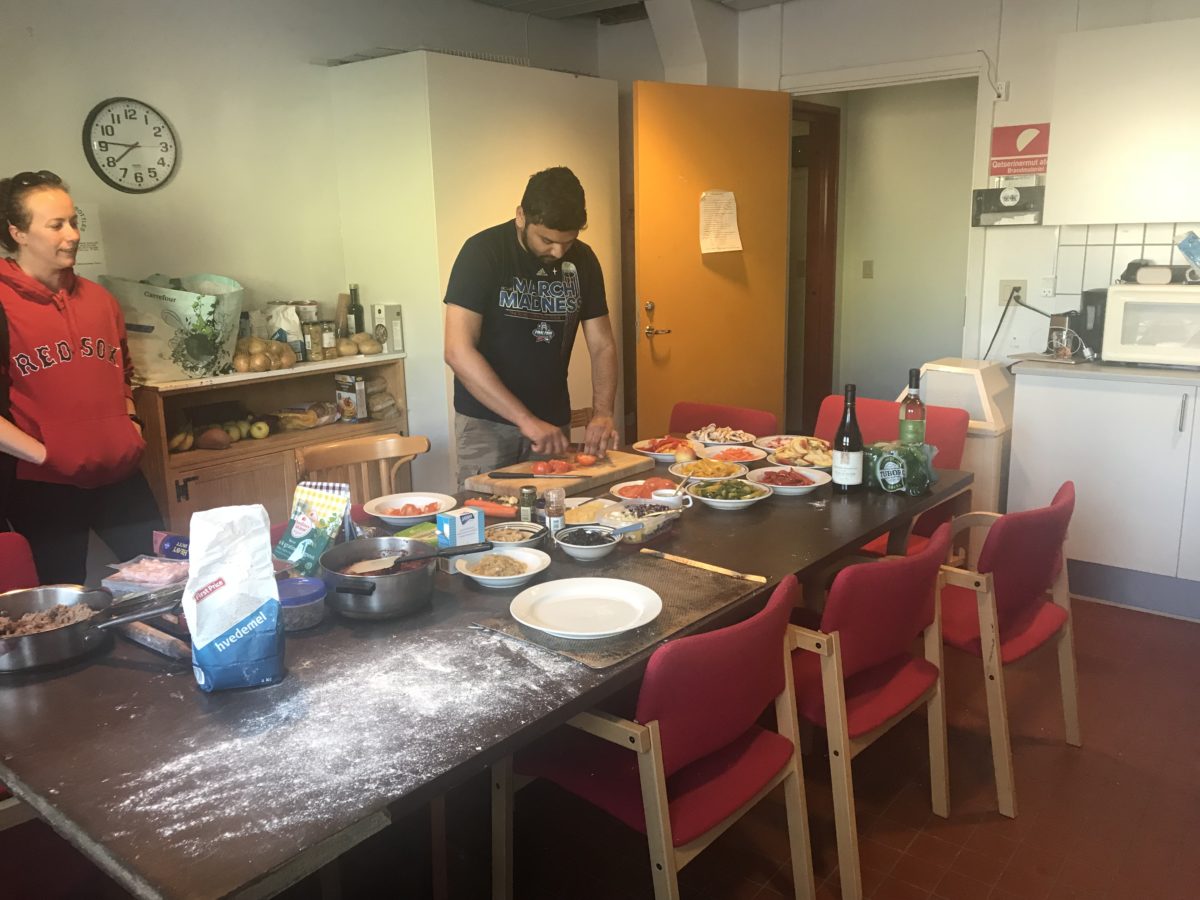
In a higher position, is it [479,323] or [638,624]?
[479,323]

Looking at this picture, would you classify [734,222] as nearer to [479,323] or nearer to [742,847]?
[479,323]

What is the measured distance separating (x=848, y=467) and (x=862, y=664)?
62 cm

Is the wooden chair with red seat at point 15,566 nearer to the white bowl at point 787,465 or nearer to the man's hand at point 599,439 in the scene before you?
the man's hand at point 599,439

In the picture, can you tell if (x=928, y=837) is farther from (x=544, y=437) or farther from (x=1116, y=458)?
(x=1116, y=458)

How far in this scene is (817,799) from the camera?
7.67 feet

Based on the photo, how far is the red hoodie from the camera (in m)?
2.54

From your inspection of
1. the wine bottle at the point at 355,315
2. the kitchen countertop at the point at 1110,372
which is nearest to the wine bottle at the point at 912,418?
the kitchen countertop at the point at 1110,372

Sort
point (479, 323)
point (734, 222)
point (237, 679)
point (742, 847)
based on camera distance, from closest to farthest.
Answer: point (237, 679) → point (742, 847) → point (479, 323) → point (734, 222)

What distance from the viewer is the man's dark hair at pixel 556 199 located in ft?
8.74

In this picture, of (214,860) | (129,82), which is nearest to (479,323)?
(129,82)

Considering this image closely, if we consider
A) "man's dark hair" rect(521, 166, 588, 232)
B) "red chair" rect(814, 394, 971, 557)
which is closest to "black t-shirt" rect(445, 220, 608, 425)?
"man's dark hair" rect(521, 166, 588, 232)

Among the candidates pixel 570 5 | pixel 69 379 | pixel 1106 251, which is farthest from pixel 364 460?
pixel 1106 251

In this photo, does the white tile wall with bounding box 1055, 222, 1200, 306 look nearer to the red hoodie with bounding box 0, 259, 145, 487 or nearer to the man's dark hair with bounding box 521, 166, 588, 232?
the man's dark hair with bounding box 521, 166, 588, 232

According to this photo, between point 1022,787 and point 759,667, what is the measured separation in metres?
1.22
